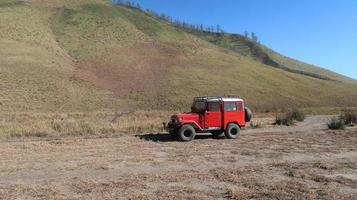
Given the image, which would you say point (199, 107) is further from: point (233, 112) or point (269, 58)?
point (269, 58)

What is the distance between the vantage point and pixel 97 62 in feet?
271

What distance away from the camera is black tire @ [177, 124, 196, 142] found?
23.6 m

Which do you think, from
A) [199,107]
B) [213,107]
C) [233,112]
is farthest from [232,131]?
[199,107]

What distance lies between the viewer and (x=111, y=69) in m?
80.6

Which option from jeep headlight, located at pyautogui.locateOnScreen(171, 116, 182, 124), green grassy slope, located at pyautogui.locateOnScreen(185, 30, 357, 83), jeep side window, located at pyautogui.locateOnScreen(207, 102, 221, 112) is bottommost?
jeep headlight, located at pyautogui.locateOnScreen(171, 116, 182, 124)

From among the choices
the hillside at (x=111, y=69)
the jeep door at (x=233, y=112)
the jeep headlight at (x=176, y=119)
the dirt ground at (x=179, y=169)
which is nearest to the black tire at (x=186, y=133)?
the jeep headlight at (x=176, y=119)

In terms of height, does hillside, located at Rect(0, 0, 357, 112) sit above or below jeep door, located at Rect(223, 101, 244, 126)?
above

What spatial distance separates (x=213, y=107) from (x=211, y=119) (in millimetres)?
603

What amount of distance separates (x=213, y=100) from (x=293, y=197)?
1350 cm

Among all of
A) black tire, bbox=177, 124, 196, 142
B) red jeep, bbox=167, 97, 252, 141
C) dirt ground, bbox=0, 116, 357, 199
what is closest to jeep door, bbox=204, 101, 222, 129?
red jeep, bbox=167, 97, 252, 141

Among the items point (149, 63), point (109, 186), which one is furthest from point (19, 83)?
point (109, 186)

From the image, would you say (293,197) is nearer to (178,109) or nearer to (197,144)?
(197,144)

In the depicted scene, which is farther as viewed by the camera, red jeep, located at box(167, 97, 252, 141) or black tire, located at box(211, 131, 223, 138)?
black tire, located at box(211, 131, 223, 138)

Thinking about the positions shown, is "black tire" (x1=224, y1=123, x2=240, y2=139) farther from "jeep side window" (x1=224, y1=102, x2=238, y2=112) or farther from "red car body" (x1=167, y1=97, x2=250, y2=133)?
"jeep side window" (x1=224, y1=102, x2=238, y2=112)
